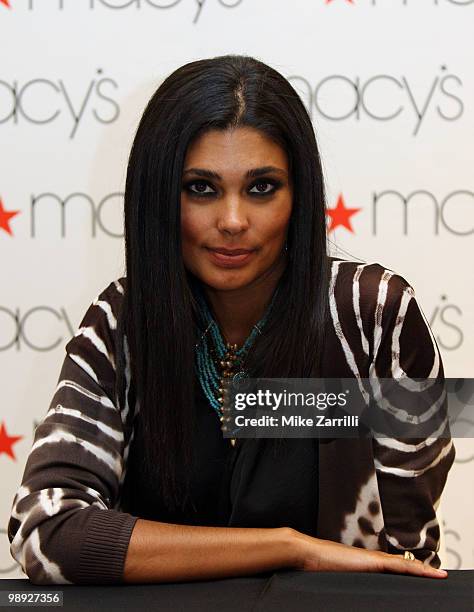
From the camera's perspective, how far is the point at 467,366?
1.50 metres

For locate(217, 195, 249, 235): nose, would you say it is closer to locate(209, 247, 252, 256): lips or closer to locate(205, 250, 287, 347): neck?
locate(209, 247, 252, 256): lips

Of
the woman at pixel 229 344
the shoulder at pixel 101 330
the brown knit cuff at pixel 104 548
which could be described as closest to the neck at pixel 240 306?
the woman at pixel 229 344

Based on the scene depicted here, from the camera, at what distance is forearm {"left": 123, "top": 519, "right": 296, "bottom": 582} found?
76 cm

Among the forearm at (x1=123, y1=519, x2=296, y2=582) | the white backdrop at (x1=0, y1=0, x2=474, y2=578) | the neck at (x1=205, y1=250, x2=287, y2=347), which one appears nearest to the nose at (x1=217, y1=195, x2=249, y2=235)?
the neck at (x1=205, y1=250, x2=287, y2=347)

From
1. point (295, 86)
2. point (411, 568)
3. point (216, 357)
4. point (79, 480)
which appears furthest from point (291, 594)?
point (295, 86)

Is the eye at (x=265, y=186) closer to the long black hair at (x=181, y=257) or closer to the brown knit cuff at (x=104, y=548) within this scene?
the long black hair at (x=181, y=257)

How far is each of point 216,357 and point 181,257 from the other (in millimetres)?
149

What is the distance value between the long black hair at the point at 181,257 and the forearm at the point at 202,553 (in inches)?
8.1

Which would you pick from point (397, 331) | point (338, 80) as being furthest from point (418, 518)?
point (338, 80)

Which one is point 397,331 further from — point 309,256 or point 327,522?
point 327,522

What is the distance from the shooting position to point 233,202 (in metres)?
0.95

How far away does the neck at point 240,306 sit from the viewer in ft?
3.53

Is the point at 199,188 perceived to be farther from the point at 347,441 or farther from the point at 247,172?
the point at 347,441

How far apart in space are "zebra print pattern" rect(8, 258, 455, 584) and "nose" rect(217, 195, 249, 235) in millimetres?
161
